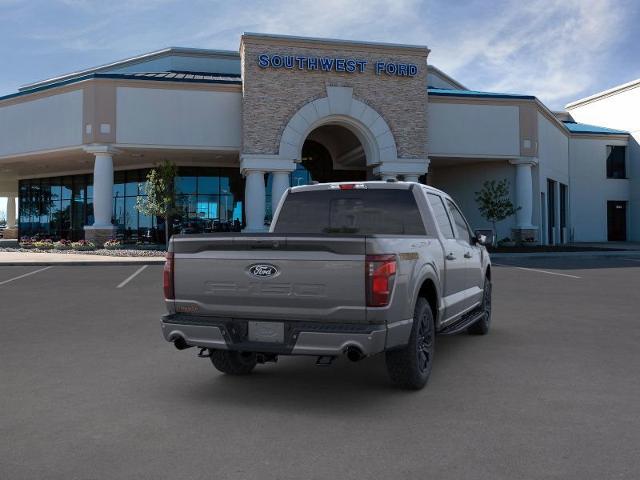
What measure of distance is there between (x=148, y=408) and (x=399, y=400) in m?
2.10

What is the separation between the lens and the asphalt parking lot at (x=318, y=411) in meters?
3.79

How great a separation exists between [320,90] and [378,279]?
24735 mm

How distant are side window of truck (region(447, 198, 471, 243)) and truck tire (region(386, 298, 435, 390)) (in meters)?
1.94

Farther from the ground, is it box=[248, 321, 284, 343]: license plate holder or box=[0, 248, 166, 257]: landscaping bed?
box=[0, 248, 166, 257]: landscaping bed

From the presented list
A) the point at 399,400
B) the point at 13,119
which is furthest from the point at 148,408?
the point at 13,119

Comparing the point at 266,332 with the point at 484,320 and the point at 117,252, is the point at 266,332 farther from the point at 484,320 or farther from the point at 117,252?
the point at 117,252

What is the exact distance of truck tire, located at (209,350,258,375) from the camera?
598cm

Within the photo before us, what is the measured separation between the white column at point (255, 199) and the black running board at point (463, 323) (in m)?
20.8

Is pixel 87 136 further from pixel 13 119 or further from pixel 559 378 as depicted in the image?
pixel 559 378

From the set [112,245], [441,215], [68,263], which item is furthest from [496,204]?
[441,215]

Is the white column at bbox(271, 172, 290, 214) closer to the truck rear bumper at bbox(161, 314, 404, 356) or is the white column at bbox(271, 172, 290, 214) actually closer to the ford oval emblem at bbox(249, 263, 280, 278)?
the truck rear bumper at bbox(161, 314, 404, 356)

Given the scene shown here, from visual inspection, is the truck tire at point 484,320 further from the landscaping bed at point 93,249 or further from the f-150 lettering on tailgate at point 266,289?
the landscaping bed at point 93,249

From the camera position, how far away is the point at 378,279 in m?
4.79

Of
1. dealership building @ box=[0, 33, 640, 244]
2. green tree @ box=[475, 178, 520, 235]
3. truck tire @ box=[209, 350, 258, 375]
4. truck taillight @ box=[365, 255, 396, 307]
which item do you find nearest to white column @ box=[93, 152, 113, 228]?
dealership building @ box=[0, 33, 640, 244]
